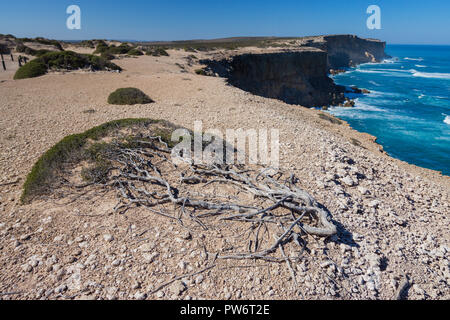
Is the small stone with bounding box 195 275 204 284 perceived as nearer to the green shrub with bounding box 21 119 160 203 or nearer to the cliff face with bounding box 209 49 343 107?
the green shrub with bounding box 21 119 160 203

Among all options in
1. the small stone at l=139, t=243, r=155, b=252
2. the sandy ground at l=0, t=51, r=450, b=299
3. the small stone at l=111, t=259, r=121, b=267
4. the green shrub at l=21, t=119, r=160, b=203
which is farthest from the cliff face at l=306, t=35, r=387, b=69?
the small stone at l=111, t=259, r=121, b=267

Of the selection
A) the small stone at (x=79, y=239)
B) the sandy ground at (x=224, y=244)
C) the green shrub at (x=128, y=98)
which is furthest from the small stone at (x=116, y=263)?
the green shrub at (x=128, y=98)

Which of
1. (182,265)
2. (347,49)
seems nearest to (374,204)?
(182,265)

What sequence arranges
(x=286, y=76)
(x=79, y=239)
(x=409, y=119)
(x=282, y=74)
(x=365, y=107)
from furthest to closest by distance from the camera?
1. (x=286, y=76)
2. (x=282, y=74)
3. (x=365, y=107)
4. (x=409, y=119)
5. (x=79, y=239)

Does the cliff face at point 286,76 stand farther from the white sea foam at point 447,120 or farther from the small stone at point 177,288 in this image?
the small stone at point 177,288

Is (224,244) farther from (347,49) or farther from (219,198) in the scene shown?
(347,49)

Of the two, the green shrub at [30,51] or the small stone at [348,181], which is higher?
the green shrub at [30,51]
